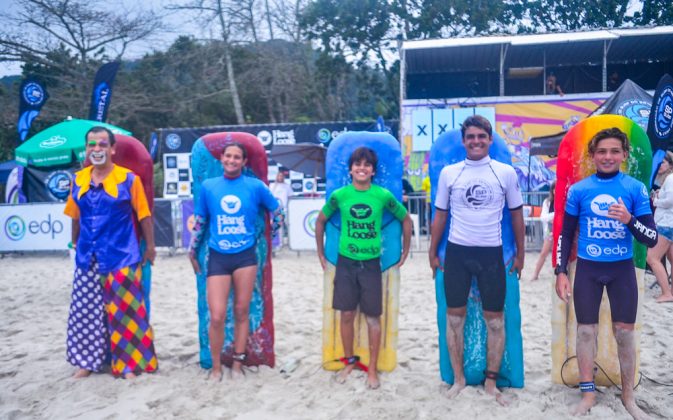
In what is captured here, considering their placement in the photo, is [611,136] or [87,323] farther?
[87,323]

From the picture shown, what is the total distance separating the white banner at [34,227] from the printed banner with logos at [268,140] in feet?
18.0

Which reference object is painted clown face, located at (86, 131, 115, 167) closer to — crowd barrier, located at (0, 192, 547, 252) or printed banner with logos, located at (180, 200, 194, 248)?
crowd barrier, located at (0, 192, 547, 252)

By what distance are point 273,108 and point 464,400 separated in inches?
825

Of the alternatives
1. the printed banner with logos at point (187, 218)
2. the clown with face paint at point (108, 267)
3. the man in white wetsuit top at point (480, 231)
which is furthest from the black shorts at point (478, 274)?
the printed banner with logos at point (187, 218)

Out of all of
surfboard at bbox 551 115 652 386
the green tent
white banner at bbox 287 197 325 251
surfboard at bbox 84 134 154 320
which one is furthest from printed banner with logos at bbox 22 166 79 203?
surfboard at bbox 551 115 652 386

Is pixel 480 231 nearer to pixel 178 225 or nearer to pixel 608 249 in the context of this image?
pixel 608 249

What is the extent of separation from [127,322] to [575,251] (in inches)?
127

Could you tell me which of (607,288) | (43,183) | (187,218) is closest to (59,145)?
(187,218)

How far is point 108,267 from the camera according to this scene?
372 centimetres

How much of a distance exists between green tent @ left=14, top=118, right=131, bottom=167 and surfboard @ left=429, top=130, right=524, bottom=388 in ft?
16.9

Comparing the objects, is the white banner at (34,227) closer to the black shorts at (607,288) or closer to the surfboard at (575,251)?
the surfboard at (575,251)

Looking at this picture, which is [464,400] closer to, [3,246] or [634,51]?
[3,246]

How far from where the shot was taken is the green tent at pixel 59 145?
7.12 meters

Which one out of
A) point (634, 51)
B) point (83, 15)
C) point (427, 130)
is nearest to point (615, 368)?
point (427, 130)
